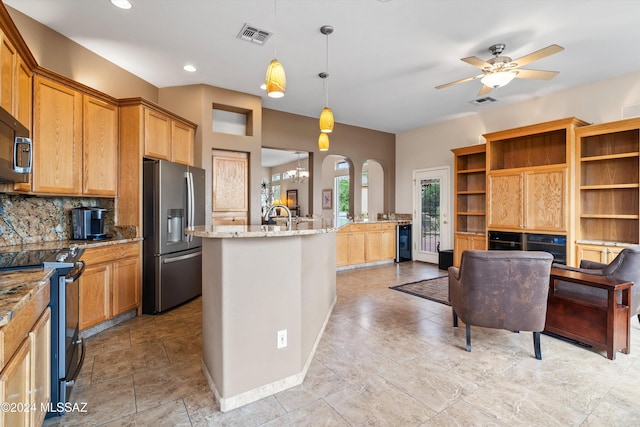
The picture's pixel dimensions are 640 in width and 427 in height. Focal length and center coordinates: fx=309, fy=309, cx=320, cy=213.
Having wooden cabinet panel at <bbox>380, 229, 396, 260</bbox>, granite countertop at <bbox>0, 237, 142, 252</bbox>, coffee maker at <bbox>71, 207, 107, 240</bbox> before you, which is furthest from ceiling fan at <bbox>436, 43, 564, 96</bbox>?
coffee maker at <bbox>71, 207, 107, 240</bbox>

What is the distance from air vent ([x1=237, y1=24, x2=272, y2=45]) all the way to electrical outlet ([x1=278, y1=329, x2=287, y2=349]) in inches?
114

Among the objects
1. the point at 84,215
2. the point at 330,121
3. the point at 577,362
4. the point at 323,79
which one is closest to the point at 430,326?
the point at 577,362

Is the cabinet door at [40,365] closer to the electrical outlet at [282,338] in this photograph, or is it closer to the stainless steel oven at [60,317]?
the stainless steel oven at [60,317]

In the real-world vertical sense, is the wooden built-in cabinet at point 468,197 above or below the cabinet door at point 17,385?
above

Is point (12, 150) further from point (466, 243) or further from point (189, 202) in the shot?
point (466, 243)

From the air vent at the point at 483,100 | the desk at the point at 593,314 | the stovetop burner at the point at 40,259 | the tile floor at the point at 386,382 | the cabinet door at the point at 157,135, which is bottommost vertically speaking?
the tile floor at the point at 386,382

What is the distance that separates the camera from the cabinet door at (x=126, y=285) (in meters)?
3.23

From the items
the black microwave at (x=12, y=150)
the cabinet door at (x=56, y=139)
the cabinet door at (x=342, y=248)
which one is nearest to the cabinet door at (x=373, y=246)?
the cabinet door at (x=342, y=248)

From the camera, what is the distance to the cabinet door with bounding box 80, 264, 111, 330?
288 centimetres

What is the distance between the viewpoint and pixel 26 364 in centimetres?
127

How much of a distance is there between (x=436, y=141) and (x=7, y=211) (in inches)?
269

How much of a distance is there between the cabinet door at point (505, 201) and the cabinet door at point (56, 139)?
5707 mm

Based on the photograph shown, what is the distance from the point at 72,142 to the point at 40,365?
2.34m

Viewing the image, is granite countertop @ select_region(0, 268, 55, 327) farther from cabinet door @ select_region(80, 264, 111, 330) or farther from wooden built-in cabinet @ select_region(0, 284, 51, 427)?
cabinet door @ select_region(80, 264, 111, 330)
